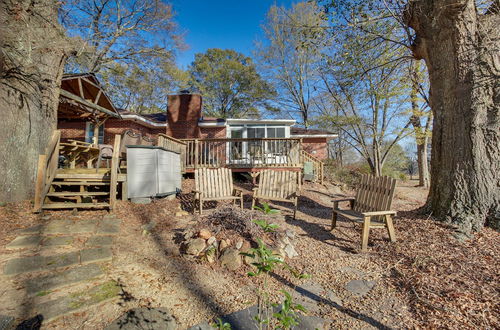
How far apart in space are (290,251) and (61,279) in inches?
99.7

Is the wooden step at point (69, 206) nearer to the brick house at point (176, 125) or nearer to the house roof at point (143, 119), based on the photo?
the brick house at point (176, 125)

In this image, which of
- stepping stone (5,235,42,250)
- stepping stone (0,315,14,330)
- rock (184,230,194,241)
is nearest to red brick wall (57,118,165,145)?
stepping stone (5,235,42,250)

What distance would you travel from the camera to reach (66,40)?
5090 millimetres

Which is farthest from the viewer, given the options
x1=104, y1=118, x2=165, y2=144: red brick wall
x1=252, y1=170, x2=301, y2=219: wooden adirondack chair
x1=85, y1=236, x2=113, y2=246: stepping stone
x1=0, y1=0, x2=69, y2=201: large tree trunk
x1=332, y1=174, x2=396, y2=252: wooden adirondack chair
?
x1=104, y1=118, x2=165, y2=144: red brick wall

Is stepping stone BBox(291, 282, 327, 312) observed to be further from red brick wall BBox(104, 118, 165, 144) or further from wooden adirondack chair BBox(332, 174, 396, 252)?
red brick wall BBox(104, 118, 165, 144)

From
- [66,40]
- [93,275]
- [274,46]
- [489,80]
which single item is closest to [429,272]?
[489,80]

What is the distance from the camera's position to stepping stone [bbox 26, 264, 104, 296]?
6.84 ft

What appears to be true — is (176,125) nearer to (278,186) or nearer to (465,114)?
(278,186)

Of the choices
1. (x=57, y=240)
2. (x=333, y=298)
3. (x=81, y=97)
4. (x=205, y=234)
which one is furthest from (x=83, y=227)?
(x=81, y=97)

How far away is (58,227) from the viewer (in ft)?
11.4

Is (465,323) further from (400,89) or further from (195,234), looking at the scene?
(400,89)

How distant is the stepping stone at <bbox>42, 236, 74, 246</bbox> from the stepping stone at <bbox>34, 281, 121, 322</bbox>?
1.29 metres

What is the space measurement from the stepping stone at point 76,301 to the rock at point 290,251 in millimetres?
1959

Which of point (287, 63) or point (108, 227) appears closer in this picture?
point (108, 227)
